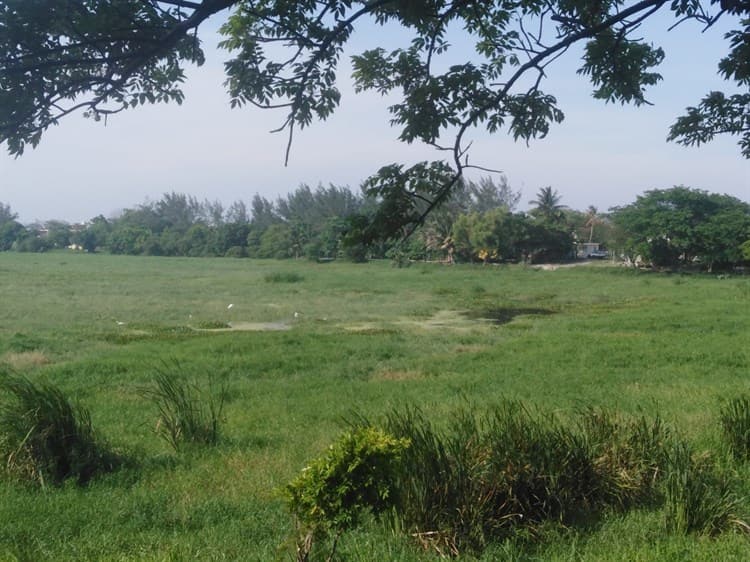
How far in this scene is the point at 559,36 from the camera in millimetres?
4680

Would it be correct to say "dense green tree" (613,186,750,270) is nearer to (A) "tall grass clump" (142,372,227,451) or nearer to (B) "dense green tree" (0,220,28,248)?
(A) "tall grass clump" (142,372,227,451)

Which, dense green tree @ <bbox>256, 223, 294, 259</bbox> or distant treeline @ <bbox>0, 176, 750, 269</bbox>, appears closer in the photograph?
distant treeline @ <bbox>0, 176, 750, 269</bbox>

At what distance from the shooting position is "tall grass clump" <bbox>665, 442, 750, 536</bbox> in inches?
145

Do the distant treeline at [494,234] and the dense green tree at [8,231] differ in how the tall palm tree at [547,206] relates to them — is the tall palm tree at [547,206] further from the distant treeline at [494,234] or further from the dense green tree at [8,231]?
the dense green tree at [8,231]

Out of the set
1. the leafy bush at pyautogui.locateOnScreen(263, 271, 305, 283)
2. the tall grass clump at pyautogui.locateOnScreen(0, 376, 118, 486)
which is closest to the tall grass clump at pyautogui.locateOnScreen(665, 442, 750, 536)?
the tall grass clump at pyautogui.locateOnScreen(0, 376, 118, 486)

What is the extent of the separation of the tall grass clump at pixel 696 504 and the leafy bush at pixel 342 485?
5.20ft

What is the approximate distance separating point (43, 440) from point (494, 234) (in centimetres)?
4766

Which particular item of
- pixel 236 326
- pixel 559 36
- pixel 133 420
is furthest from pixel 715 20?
pixel 236 326

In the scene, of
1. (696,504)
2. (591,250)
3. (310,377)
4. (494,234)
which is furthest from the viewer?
Answer: (591,250)

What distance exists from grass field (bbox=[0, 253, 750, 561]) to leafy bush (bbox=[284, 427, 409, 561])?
42 cm

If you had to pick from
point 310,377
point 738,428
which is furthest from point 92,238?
point 738,428

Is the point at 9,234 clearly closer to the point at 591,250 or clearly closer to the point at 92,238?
the point at 92,238

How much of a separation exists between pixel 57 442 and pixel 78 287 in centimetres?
3076

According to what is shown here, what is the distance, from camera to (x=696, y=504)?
3.73 metres
